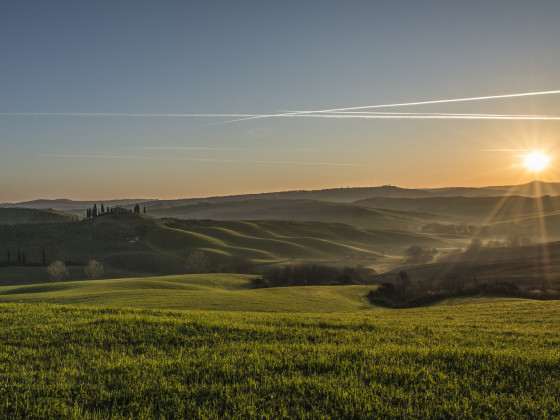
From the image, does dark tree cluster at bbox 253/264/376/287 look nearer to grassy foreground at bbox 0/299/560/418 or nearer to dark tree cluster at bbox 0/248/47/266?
grassy foreground at bbox 0/299/560/418

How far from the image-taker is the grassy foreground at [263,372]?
6.78 meters

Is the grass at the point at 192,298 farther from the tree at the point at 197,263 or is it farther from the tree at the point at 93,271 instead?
the tree at the point at 197,263

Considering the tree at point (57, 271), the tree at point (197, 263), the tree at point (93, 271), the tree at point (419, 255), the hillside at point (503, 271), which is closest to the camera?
the hillside at point (503, 271)

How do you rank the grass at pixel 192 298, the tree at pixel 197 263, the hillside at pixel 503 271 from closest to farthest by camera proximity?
the grass at pixel 192 298
the hillside at pixel 503 271
the tree at pixel 197 263

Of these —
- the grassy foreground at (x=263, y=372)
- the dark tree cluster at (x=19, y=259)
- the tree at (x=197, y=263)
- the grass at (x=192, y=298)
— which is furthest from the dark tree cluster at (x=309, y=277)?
the dark tree cluster at (x=19, y=259)

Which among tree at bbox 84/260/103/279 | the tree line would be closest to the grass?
tree at bbox 84/260/103/279

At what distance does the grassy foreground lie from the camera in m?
6.78

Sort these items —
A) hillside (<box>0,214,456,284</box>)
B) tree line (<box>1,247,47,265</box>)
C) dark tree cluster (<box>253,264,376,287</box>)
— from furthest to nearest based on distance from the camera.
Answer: hillside (<box>0,214,456,284</box>) → tree line (<box>1,247,47,265</box>) → dark tree cluster (<box>253,264,376,287</box>)

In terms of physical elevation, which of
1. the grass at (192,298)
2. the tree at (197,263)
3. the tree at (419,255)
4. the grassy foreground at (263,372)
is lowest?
the tree at (419,255)

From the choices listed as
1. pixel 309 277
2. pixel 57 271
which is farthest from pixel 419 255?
pixel 57 271

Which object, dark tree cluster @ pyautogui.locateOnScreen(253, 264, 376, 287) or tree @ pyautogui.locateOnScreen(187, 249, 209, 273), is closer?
dark tree cluster @ pyautogui.locateOnScreen(253, 264, 376, 287)

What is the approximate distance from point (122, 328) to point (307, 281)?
69.1 meters

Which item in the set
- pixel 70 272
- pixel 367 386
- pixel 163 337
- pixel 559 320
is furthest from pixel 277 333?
pixel 70 272

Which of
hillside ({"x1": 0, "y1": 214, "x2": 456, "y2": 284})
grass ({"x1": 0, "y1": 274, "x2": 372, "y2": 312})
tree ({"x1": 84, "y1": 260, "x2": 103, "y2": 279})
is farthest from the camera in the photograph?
hillside ({"x1": 0, "y1": 214, "x2": 456, "y2": 284})
